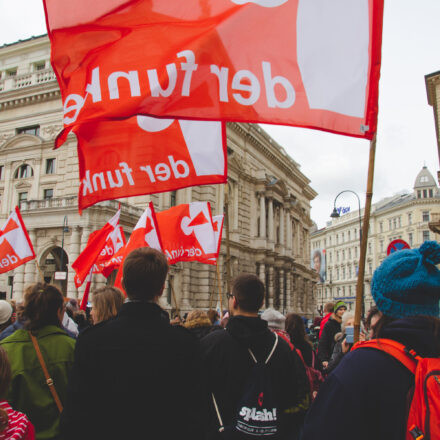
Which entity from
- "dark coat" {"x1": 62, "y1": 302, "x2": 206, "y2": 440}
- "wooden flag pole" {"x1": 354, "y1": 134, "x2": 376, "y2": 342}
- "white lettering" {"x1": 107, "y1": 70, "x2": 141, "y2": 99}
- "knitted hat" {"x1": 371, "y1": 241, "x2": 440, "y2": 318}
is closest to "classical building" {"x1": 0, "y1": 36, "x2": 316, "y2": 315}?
"white lettering" {"x1": 107, "y1": 70, "x2": 141, "y2": 99}

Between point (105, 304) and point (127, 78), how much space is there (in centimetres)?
198

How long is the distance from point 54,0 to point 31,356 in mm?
3071

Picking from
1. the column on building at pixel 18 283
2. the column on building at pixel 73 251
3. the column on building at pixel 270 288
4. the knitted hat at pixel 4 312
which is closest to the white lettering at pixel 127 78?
the knitted hat at pixel 4 312

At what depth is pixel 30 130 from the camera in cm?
3105

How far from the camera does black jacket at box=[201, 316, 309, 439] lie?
10.7ft

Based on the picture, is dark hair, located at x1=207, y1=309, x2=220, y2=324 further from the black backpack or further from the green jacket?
the black backpack

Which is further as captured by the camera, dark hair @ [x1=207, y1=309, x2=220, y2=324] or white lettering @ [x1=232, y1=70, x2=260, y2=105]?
dark hair @ [x1=207, y1=309, x2=220, y2=324]

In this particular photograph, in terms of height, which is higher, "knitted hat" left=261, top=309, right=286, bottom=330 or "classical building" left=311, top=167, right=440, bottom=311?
"classical building" left=311, top=167, right=440, bottom=311

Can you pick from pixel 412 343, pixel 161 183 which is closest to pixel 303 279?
pixel 161 183

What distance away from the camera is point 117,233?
37.0ft

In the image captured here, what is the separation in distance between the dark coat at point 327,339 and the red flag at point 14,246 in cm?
719

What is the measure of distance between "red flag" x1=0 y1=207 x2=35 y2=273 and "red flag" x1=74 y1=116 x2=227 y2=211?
248 inches

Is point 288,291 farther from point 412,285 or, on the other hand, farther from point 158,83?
point 412,285

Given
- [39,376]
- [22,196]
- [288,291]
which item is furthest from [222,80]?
[288,291]
